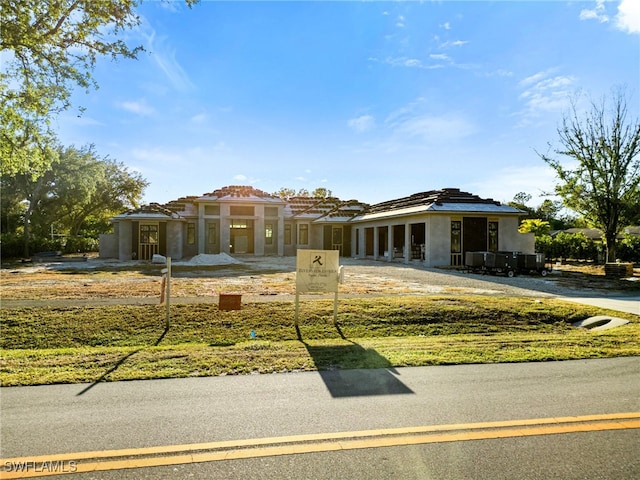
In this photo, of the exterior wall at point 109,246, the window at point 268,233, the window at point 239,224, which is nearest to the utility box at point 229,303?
the window at point 239,224

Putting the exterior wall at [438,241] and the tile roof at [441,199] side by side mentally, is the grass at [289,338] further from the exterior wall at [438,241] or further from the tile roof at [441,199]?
the tile roof at [441,199]

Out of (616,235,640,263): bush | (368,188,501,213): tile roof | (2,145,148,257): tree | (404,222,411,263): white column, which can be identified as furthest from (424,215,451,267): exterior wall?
(2,145,148,257): tree

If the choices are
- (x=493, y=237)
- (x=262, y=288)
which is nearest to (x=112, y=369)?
(x=262, y=288)

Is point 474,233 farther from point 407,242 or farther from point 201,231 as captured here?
point 201,231

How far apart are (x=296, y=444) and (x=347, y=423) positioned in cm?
69

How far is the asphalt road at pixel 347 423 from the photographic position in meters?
3.45

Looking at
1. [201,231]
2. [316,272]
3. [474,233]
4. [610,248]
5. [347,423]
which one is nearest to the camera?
[347,423]

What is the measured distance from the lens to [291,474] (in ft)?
10.9

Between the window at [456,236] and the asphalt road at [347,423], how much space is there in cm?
2196

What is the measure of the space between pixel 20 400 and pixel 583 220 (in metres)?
30.7

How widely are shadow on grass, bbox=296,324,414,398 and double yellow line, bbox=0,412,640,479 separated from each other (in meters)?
1.22

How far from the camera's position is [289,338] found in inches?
356

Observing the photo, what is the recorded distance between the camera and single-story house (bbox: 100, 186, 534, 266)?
91.4 ft

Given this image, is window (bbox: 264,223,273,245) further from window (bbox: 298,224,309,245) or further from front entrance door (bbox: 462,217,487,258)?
front entrance door (bbox: 462,217,487,258)
